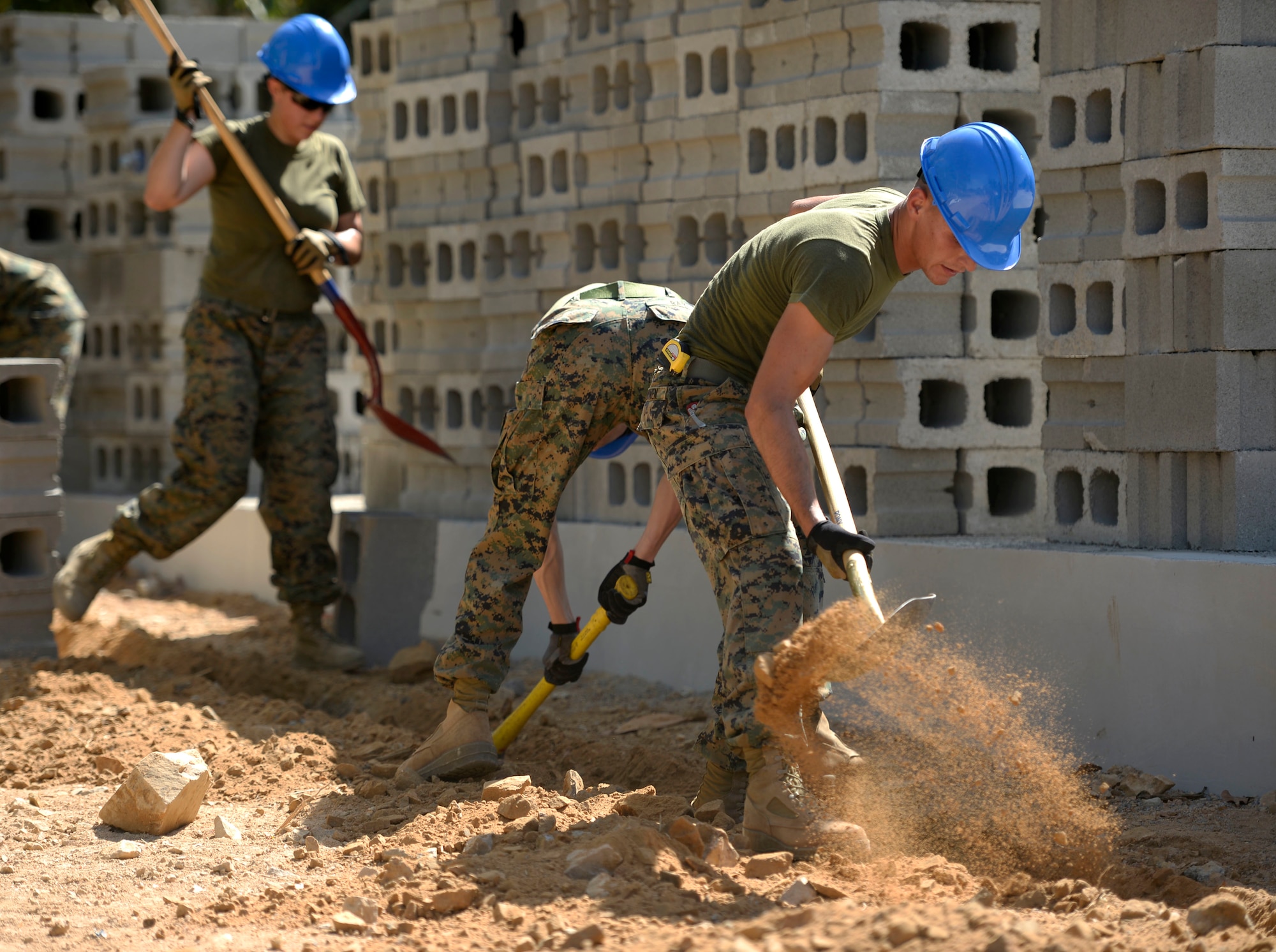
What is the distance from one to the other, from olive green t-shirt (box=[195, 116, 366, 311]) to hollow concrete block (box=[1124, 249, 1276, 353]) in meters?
3.36

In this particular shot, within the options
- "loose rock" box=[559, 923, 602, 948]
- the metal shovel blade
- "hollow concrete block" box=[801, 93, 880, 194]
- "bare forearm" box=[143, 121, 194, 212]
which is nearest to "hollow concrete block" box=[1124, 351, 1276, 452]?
"hollow concrete block" box=[801, 93, 880, 194]

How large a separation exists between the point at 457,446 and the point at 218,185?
164cm

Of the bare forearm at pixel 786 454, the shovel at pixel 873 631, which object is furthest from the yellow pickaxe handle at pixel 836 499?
the bare forearm at pixel 786 454

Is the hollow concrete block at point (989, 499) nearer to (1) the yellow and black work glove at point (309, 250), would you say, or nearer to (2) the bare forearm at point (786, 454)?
(2) the bare forearm at point (786, 454)

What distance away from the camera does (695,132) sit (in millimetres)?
5957

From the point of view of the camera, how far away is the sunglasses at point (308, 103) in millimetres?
6016

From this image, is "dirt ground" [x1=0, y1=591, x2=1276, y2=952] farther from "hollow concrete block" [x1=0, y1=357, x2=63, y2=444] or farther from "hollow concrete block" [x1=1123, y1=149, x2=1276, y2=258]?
"hollow concrete block" [x1=1123, y1=149, x2=1276, y2=258]

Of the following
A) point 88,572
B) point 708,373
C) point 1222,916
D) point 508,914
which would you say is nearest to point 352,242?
point 88,572

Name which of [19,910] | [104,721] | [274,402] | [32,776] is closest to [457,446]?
[274,402]

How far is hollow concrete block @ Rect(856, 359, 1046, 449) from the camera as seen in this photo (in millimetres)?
5336

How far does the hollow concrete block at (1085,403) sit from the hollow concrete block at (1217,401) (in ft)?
0.61

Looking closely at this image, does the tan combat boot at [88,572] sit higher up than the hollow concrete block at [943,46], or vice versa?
the hollow concrete block at [943,46]

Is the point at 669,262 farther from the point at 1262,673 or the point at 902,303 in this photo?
the point at 1262,673

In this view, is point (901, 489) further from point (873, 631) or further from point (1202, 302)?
point (873, 631)
